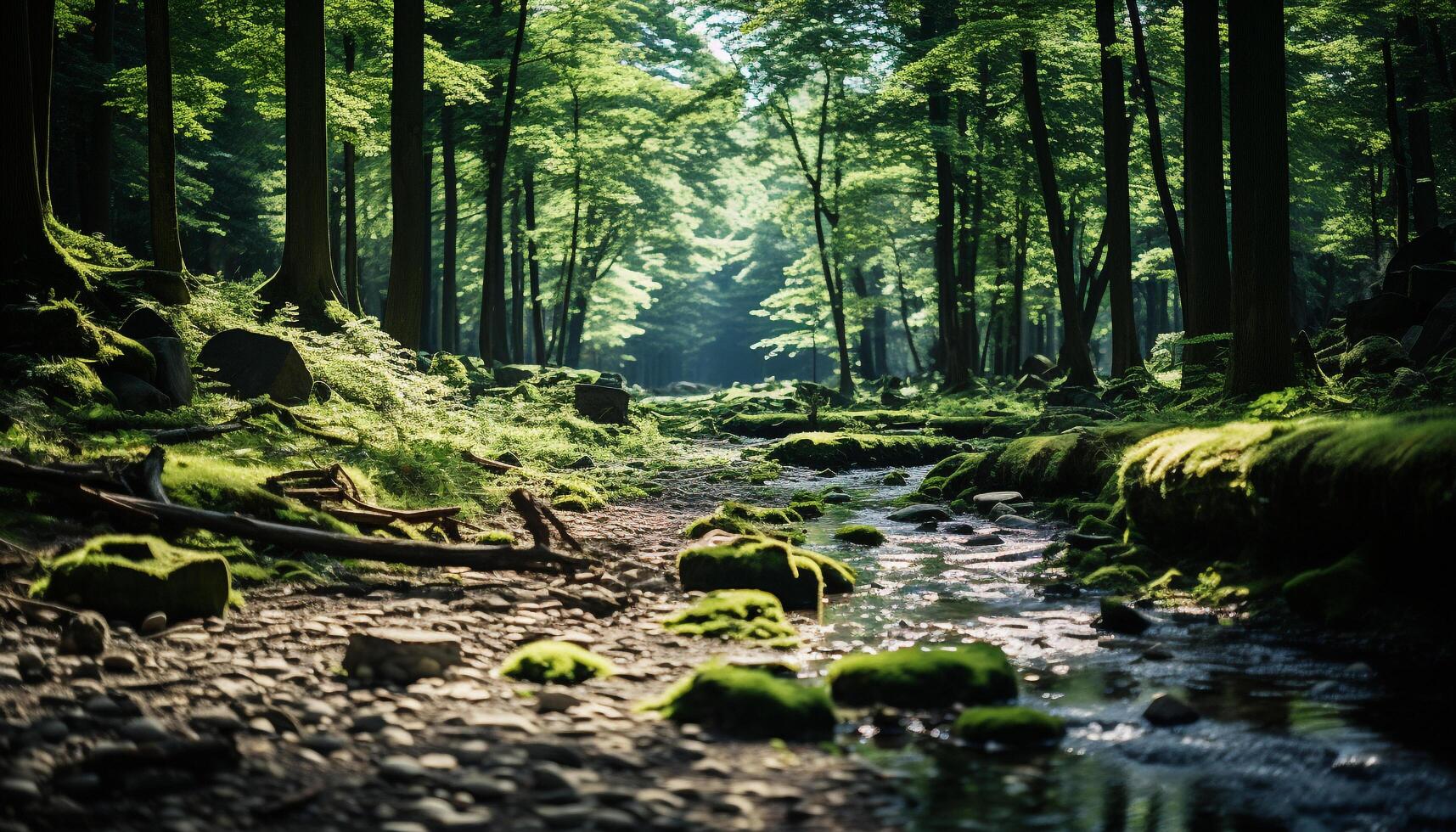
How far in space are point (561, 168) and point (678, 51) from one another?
37.2 feet

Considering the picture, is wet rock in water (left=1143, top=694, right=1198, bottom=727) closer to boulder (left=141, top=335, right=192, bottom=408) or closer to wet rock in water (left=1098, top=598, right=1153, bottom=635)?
wet rock in water (left=1098, top=598, right=1153, bottom=635)

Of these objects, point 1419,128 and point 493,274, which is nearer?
point 1419,128

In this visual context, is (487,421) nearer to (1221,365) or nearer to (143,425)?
(143,425)

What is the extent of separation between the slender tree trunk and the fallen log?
8.84 m

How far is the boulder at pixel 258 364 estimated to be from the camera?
10578mm

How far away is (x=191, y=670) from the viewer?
14.6 feet

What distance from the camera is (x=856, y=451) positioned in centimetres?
1880

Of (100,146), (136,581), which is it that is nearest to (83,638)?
(136,581)

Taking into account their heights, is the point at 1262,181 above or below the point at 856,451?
above

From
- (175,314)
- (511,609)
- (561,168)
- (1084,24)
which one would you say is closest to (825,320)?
(561,168)

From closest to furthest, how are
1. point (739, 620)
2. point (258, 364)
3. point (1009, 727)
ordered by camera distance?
point (1009, 727) < point (739, 620) < point (258, 364)

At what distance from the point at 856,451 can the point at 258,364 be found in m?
10.8

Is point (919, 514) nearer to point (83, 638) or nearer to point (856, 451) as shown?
point (856, 451)

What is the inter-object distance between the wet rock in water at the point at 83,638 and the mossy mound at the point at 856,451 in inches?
568
